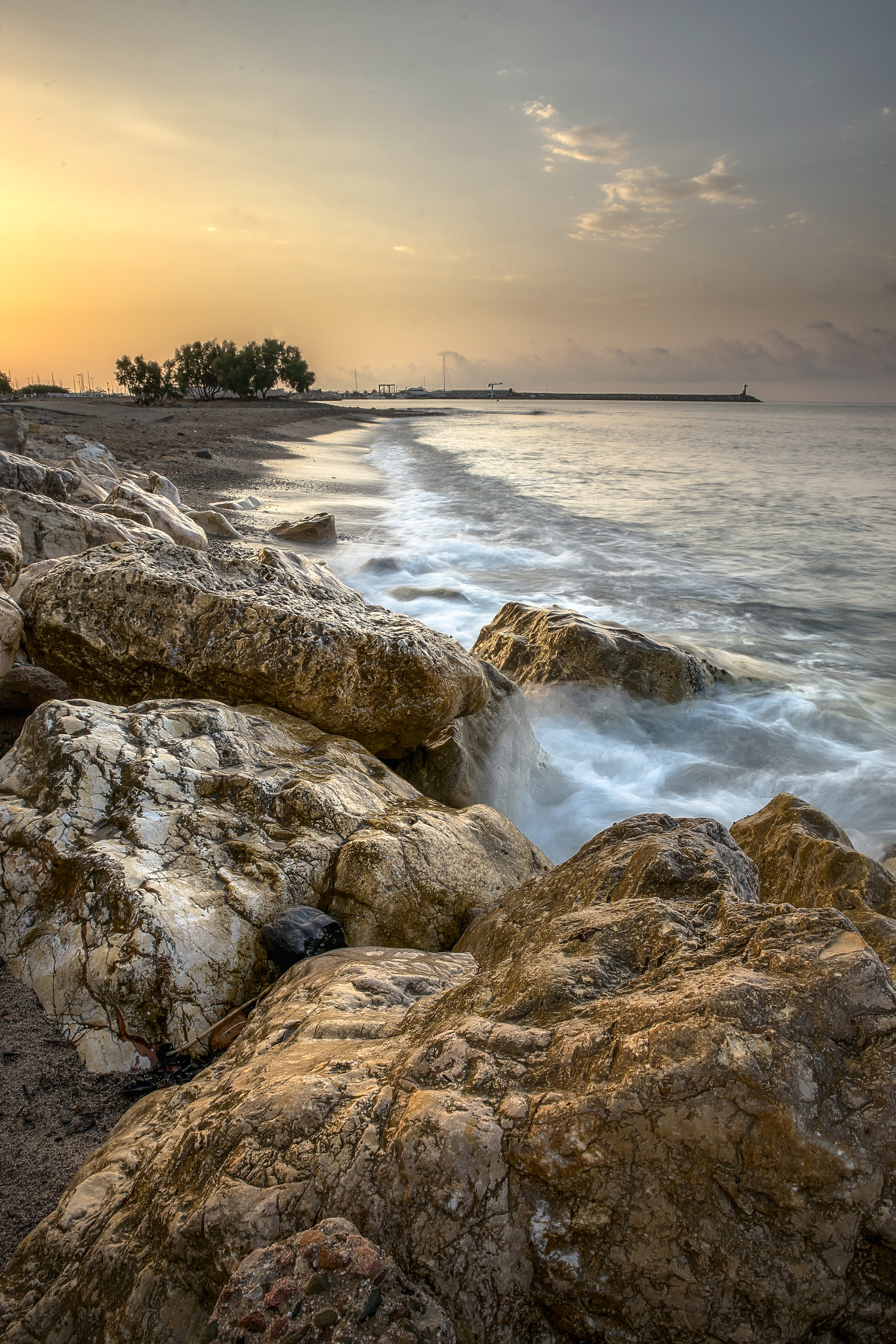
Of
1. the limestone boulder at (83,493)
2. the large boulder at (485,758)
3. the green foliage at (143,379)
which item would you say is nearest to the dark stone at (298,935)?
the large boulder at (485,758)

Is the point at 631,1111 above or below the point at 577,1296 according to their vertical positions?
above

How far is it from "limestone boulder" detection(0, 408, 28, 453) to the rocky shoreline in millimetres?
9354

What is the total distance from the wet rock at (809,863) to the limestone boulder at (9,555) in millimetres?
4782

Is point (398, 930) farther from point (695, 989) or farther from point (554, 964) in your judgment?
point (695, 989)

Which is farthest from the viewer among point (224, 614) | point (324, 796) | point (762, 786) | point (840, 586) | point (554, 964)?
point (840, 586)

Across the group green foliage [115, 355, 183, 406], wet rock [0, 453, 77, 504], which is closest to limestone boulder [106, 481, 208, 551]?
wet rock [0, 453, 77, 504]

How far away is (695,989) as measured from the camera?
1465 mm

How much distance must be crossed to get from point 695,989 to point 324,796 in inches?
81.1

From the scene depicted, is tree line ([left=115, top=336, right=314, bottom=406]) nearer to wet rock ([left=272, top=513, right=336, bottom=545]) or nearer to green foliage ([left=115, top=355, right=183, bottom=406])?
green foliage ([left=115, top=355, right=183, bottom=406])

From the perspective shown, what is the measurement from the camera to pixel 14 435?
12.2 m

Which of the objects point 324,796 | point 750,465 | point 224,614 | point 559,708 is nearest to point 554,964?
point 324,796

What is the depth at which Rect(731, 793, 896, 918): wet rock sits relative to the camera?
2686 mm

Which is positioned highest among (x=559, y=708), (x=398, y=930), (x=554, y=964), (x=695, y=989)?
(x=695, y=989)

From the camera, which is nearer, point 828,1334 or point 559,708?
point 828,1334
